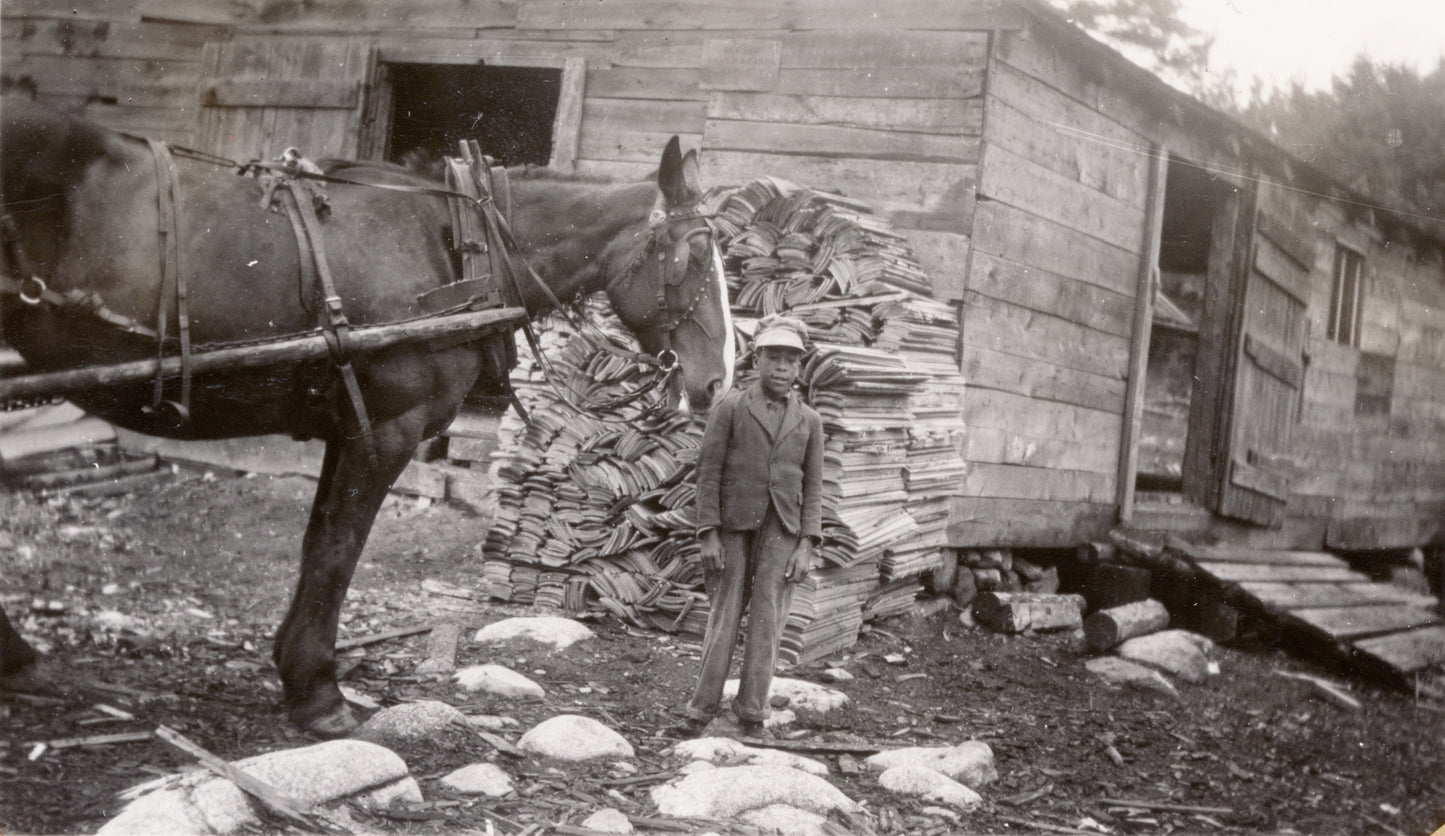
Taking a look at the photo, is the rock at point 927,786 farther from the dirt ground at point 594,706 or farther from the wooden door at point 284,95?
the wooden door at point 284,95

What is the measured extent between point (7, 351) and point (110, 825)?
5.10 ft

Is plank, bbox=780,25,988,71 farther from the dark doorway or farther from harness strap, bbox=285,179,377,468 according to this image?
harness strap, bbox=285,179,377,468

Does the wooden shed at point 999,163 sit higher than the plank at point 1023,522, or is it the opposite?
the wooden shed at point 999,163

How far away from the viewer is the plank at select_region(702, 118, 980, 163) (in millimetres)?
6746

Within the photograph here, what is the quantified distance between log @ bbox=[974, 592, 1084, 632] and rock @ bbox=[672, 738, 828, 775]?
302 cm

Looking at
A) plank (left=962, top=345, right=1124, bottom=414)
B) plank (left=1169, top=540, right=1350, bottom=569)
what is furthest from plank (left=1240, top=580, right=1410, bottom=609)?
plank (left=962, top=345, right=1124, bottom=414)

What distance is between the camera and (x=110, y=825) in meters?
2.54

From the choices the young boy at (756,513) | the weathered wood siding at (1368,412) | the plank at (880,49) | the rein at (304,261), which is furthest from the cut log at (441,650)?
the weathered wood siding at (1368,412)

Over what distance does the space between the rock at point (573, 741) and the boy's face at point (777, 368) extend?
5.14ft

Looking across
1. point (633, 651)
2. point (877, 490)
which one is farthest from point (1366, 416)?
point (633, 651)

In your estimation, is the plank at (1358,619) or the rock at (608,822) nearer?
the rock at (608,822)

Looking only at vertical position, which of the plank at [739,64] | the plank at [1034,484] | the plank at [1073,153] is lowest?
the plank at [1034,484]

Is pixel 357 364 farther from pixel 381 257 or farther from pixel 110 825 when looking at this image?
pixel 110 825

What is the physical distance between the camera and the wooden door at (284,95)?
27.1 feet
